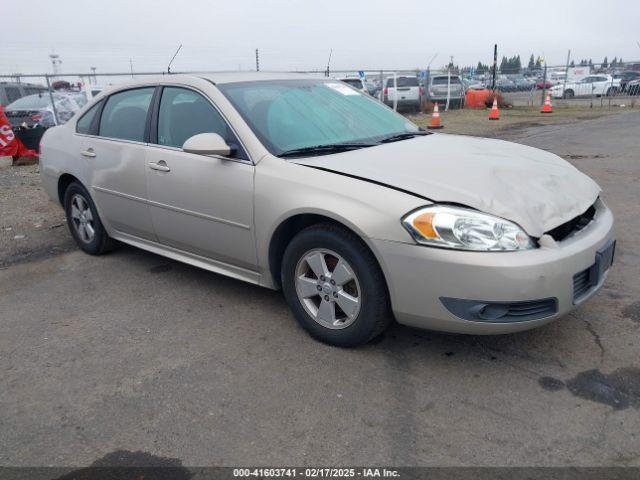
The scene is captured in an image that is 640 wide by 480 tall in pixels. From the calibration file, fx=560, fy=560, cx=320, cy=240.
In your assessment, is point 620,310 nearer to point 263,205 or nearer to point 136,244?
point 263,205

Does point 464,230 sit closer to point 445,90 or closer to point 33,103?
point 33,103

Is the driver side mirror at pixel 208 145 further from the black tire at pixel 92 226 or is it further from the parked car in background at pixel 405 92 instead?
the parked car in background at pixel 405 92

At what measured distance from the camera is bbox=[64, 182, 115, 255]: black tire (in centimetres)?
491

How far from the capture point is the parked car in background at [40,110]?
1234cm

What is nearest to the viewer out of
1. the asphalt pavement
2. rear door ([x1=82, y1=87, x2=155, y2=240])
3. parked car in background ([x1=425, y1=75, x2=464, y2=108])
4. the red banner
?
the asphalt pavement

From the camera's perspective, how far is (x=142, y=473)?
233 centimetres

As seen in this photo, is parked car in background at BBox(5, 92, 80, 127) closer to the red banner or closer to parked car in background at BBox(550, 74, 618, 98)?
the red banner

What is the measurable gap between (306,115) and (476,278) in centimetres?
178

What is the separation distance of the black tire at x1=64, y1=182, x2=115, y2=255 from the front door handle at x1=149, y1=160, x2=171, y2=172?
1.09 metres

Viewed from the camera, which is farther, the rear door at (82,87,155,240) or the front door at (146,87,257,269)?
the rear door at (82,87,155,240)

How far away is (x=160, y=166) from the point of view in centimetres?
402

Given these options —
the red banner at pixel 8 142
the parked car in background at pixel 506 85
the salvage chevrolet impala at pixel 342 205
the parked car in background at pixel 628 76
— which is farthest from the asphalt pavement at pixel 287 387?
the parked car in background at pixel 506 85

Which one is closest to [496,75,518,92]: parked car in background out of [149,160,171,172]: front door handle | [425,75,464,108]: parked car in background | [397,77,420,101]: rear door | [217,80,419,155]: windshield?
[425,75,464,108]: parked car in background

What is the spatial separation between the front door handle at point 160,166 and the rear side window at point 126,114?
12.3 inches
